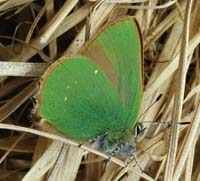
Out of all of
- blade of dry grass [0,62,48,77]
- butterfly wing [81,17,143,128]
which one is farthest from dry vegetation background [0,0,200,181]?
butterfly wing [81,17,143,128]

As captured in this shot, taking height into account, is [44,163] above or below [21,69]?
below

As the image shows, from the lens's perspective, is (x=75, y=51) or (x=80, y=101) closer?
(x=80, y=101)

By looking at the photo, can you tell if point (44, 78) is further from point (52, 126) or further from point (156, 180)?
point (156, 180)

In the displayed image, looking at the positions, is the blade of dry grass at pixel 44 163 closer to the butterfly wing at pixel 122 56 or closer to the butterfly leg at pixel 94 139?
the butterfly leg at pixel 94 139

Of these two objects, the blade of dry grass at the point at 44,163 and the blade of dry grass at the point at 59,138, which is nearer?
the blade of dry grass at the point at 59,138

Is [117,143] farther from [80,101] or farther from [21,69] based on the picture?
[21,69]

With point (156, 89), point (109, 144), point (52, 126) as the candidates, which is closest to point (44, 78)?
point (52, 126)

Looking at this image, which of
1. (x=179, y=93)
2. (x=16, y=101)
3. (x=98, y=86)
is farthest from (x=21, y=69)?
(x=179, y=93)

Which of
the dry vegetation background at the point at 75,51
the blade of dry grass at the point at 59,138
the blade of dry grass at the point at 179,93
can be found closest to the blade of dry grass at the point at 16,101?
the dry vegetation background at the point at 75,51
